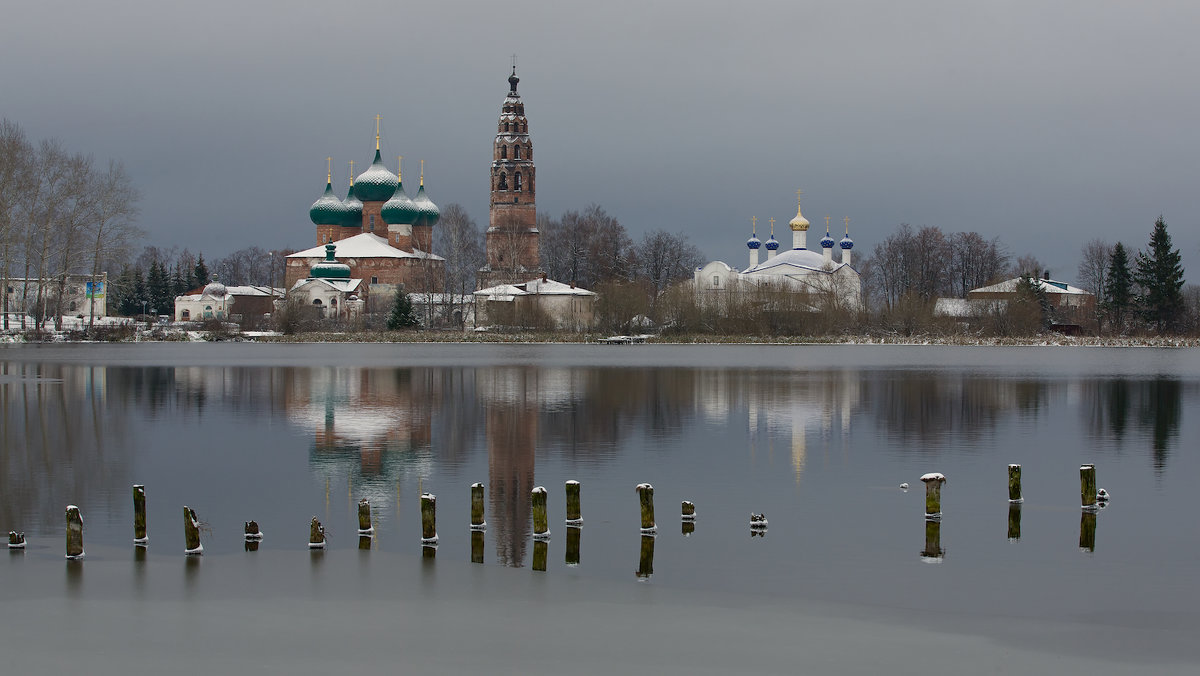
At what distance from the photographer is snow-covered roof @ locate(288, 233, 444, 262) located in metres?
83.5

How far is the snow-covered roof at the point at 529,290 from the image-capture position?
77.2m

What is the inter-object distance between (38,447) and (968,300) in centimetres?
6577

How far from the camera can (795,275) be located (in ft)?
294

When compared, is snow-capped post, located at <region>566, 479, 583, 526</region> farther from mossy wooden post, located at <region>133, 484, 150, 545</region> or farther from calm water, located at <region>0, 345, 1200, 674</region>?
mossy wooden post, located at <region>133, 484, 150, 545</region>

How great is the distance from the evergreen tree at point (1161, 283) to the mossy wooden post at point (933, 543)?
202ft

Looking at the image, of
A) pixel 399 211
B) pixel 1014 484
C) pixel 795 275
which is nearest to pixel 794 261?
pixel 795 275

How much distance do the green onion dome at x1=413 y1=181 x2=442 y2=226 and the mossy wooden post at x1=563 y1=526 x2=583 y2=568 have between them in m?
77.2

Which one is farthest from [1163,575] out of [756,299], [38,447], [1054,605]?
[756,299]

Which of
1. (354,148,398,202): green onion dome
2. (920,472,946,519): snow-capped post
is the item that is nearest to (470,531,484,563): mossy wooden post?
(920,472,946,519): snow-capped post

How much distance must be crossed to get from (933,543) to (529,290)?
69.6m

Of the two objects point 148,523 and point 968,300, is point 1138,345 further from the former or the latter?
point 148,523

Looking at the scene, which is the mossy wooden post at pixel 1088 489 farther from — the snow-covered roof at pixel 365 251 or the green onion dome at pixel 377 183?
the green onion dome at pixel 377 183

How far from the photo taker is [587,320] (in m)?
73.1

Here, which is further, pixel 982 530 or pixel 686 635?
pixel 982 530
